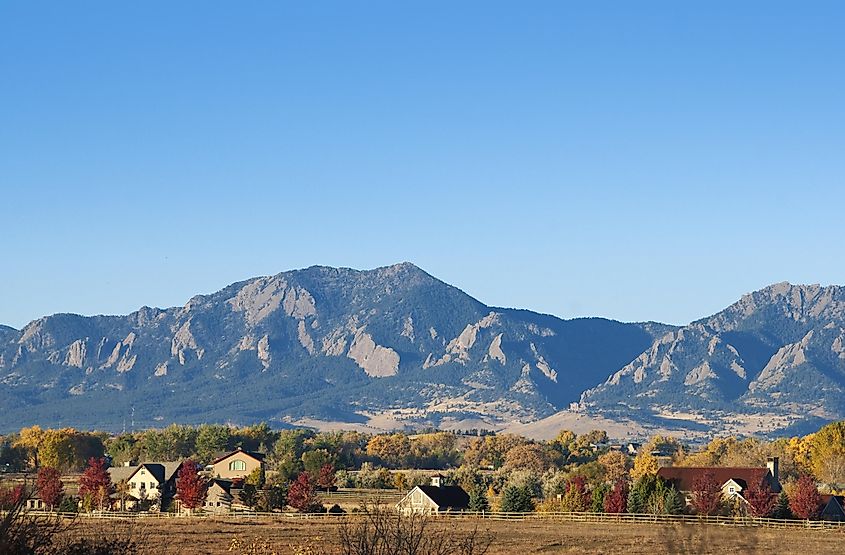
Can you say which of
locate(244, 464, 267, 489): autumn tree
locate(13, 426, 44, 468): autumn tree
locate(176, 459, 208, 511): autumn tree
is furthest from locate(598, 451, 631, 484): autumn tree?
locate(13, 426, 44, 468): autumn tree

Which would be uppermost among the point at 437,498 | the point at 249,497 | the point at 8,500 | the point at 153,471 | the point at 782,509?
the point at 153,471

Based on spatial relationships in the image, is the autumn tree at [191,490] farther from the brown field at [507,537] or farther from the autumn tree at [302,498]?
the brown field at [507,537]

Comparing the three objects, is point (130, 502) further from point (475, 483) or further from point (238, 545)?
point (238, 545)

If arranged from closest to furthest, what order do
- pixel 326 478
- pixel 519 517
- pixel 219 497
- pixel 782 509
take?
pixel 782 509, pixel 519 517, pixel 219 497, pixel 326 478

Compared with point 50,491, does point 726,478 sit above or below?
above

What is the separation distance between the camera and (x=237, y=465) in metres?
132

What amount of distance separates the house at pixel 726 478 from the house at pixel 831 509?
19.3 ft

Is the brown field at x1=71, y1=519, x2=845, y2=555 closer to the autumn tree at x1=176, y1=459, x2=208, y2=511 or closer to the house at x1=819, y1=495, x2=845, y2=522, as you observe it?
the house at x1=819, y1=495, x2=845, y2=522

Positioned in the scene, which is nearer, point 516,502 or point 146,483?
point 516,502

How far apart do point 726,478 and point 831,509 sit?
9202mm

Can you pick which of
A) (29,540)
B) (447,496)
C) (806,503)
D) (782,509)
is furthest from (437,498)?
(29,540)

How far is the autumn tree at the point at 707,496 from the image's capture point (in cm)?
9100

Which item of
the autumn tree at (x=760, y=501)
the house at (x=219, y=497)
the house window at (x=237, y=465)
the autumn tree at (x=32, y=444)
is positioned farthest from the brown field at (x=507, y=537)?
the autumn tree at (x=32, y=444)

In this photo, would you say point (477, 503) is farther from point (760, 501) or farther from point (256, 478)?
point (256, 478)
